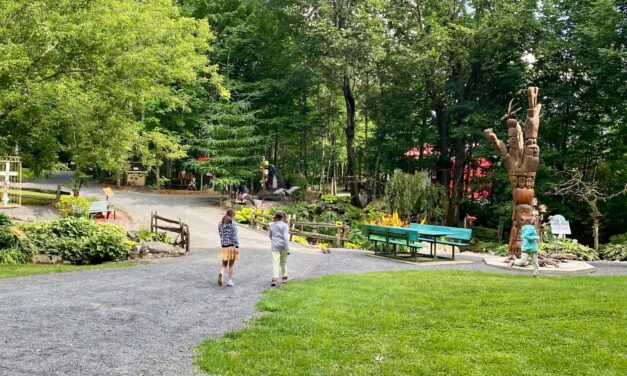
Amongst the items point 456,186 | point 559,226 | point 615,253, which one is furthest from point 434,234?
point 456,186

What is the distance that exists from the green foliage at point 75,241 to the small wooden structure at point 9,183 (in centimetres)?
419

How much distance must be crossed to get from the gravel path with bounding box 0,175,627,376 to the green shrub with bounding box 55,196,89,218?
264 inches

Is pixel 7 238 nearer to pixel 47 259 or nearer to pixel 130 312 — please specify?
pixel 47 259

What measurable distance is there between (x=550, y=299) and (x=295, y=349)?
15.4 ft

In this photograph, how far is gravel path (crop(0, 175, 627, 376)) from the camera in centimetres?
518

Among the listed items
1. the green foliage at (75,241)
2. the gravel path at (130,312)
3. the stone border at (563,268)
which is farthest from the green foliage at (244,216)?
the stone border at (563,268)

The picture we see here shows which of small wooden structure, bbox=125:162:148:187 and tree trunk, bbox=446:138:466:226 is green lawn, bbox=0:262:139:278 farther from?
small wooden structure, bbox=125:162:148:187

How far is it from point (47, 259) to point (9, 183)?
6.63 metres

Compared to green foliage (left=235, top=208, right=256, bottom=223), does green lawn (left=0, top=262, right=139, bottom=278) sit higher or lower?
lower

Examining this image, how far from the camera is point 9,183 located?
60.1 ft

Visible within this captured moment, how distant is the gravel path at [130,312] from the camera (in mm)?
5184

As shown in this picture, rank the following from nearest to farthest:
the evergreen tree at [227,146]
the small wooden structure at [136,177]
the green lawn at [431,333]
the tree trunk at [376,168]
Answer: the green lawn at [431,333] → the evergreen tree at [227,146] → the tree trunk at [376,168] → the small wooden structure at [136,177]

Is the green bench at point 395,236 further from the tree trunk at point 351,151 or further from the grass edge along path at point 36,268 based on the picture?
the tree trunk at point 351,151

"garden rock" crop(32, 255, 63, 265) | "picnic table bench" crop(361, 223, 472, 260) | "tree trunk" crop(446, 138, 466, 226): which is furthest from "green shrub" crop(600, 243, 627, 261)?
"garden rock" crop(32, 255, 63, 265)
